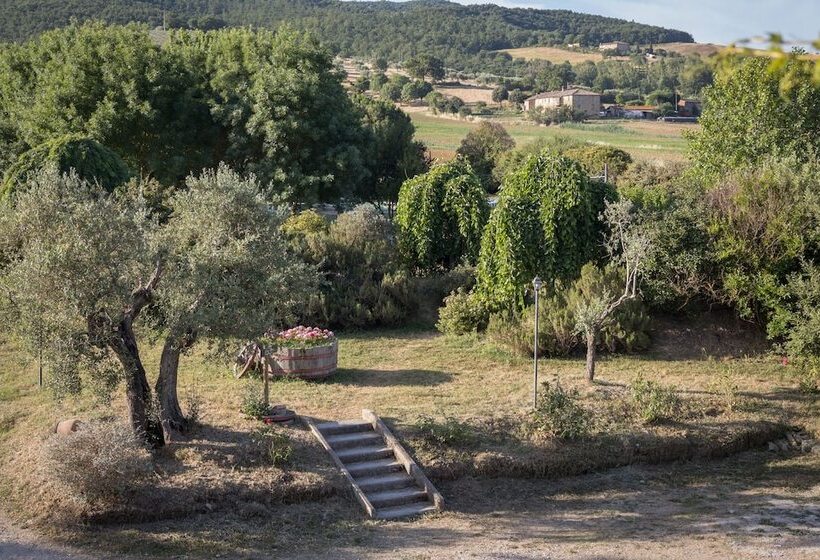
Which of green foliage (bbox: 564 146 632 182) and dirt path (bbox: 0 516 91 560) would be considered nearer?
dirt path (bbox: 0 516 91 560)

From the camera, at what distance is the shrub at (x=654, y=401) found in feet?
43.4

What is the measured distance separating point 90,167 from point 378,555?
14305 mm

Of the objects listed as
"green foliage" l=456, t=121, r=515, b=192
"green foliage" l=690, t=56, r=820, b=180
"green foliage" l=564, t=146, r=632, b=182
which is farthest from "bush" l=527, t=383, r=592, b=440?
"green foliage" l=456, t=121, r=515, b=192

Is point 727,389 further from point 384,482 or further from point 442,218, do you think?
point 442,218

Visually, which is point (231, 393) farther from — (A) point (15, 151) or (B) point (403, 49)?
(B) point (403, 49)

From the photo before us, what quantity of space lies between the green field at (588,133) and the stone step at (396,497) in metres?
37.0

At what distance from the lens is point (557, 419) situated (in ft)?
41.4

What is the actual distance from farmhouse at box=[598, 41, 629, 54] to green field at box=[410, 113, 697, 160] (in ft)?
134

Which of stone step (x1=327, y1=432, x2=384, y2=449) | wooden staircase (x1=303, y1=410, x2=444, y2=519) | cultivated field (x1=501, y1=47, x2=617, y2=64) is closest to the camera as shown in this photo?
wooden staircase (x1=303, y1=410, x2=444, y2=519)

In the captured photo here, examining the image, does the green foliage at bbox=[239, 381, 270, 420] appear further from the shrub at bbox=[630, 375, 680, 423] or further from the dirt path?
the shrub at bbox=[630, 375, 680, 423]

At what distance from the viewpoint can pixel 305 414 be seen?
13.1 meters

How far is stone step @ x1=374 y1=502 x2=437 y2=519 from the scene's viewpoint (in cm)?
1099

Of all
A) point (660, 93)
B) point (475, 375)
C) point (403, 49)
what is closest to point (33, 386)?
point (475, 375)

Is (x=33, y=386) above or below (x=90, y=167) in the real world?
below
